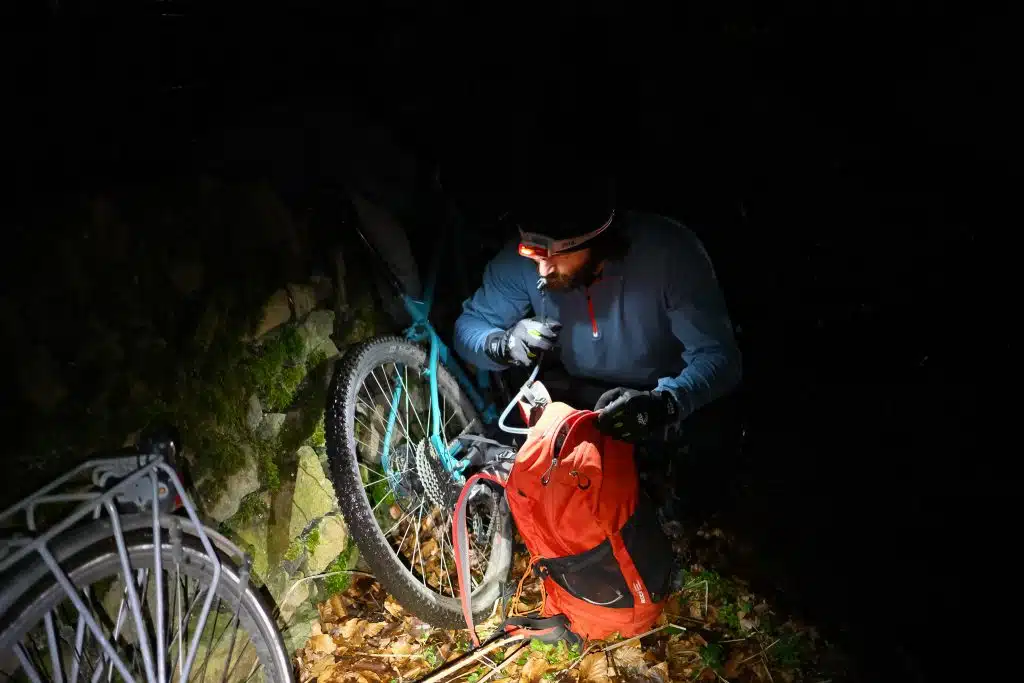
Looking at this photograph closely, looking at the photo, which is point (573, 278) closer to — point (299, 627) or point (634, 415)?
point (634, 415)

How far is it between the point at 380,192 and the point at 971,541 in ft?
14.9

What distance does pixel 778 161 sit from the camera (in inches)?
199

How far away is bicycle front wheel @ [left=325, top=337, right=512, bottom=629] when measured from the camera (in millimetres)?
2643

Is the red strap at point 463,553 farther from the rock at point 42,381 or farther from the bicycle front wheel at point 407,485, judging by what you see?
the rock at point 42,381

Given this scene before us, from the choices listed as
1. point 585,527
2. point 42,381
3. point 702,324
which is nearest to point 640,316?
point 702,324

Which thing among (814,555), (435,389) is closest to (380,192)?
(435,389)

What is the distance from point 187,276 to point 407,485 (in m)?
1.57

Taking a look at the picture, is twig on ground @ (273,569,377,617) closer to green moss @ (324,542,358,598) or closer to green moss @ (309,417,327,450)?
green moss @ (324,542,358,598)

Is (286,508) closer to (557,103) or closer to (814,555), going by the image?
(814,555)

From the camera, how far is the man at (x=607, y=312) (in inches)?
100

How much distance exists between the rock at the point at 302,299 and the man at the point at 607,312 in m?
0.84

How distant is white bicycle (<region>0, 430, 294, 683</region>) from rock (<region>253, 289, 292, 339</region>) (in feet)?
2.03

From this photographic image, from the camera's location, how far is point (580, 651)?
9.32 ft

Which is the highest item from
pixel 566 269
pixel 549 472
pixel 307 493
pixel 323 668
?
pixel 566 269
